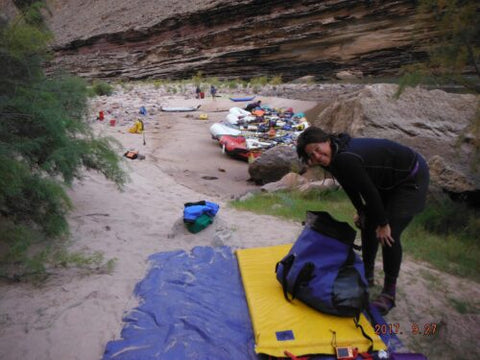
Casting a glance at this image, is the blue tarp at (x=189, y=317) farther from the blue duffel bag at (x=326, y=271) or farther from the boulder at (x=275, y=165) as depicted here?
the boulder at (x=275, y=165)

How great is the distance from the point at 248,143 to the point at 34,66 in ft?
17.7

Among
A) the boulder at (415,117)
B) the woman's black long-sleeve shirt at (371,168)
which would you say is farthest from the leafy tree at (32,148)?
the boulder at (415,117)

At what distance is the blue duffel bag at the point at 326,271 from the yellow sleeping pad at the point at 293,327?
0.22 ft

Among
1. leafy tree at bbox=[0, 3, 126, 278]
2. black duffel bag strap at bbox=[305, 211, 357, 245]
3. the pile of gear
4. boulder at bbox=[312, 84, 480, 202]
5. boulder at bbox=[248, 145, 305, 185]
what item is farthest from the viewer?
the pile of gear

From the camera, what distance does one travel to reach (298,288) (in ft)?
8.20

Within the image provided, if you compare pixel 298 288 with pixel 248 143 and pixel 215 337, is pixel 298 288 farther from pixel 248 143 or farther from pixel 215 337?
pixel 248 143

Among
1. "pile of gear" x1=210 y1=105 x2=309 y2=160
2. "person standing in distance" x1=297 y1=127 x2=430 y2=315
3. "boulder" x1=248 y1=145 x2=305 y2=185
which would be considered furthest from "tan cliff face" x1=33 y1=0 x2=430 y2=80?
"person standing in distance" x1=297 y1=127 x2=430 y2=315

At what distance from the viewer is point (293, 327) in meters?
2.26

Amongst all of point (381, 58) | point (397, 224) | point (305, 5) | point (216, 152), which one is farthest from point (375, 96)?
point (305, 5)

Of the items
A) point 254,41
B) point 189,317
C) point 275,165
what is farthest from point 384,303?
point 254,41

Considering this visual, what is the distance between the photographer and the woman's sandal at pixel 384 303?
2.54 m

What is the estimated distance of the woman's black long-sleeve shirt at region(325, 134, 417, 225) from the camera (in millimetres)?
2199

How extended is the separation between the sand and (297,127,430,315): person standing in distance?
→ 19.6 inches

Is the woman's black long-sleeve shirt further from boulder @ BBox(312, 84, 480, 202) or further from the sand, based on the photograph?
boulder @ BBox(312, 84, 480, 202)
